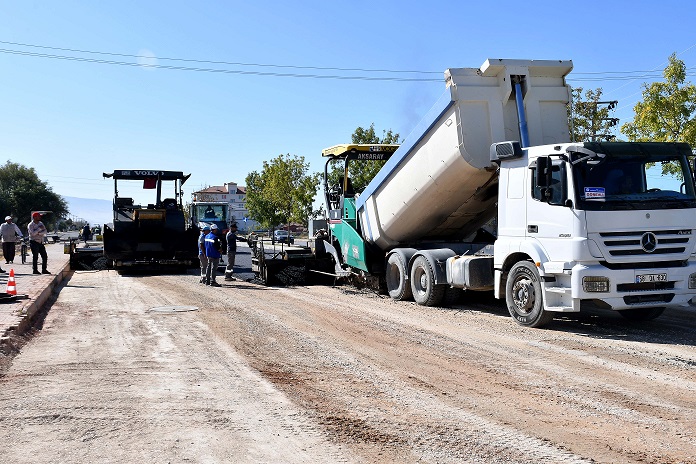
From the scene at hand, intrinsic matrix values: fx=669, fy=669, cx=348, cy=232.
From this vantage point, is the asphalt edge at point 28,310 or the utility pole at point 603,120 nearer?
the asphalt edge at point 28,310

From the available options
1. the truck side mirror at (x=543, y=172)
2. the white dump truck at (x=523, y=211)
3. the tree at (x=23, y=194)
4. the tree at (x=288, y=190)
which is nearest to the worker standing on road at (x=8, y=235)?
the white dump truck at (x=523, y=211)

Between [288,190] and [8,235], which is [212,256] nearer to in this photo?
[8,235]

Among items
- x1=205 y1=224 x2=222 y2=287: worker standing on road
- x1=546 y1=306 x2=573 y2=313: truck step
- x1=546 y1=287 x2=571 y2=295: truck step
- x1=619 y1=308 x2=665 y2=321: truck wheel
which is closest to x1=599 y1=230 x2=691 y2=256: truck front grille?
x1=546 y1=287 x2=571 y2=295: truck step

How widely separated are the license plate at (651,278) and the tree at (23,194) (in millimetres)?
79227

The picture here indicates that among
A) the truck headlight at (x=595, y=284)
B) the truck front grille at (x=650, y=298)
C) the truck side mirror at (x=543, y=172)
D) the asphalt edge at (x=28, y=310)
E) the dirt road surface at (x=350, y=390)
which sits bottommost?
the dirt road surface at (x=350, y=390)

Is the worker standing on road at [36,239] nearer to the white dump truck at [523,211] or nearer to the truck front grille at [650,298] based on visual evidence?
the white dump truck at [523,211]

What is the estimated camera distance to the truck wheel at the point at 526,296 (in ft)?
30.9

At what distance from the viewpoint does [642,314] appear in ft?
33.4

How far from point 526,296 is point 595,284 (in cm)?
117

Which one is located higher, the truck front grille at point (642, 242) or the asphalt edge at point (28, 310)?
the truck front grille at point (642, 242)

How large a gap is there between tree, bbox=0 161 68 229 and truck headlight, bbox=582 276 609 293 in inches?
3107

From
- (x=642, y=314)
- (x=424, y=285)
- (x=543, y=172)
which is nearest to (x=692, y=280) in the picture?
(x=642, y=314)

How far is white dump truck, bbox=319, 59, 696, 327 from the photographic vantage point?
8828 mm

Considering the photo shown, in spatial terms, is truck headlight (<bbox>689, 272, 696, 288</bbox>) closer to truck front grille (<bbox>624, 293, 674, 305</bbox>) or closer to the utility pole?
truck front grille (<bbox>624, 293, 674, 305</bbox>)
